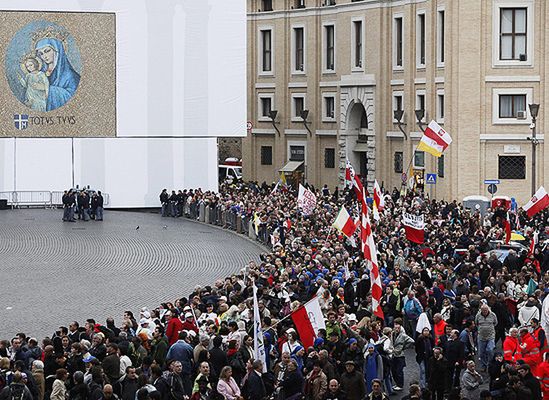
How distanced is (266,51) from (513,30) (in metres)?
20.8

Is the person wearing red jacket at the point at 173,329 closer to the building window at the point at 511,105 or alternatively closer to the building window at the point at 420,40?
the building window at the point at 511,105

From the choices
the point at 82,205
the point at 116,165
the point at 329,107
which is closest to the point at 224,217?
the point at 82,205

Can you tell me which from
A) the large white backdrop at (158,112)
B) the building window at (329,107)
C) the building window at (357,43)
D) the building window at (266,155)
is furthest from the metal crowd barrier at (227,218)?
the building window at (266,155)

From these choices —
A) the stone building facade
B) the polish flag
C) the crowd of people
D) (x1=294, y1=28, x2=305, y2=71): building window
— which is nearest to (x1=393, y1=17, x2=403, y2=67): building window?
the stone building facade

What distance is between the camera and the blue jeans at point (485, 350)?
22.5 m

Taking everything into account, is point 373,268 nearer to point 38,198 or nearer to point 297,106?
point 38,198

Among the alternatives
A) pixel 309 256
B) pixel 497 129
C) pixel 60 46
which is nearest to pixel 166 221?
pixel 60 46

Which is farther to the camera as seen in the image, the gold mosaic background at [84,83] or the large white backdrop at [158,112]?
the large white backdrop at [158,112]

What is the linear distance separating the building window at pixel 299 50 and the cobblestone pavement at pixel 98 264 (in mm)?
18397

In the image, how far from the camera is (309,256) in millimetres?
30250

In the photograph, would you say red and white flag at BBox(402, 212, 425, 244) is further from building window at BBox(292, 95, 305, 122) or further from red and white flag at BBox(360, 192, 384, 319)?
building window at BBox(292, 95, 305, 122)

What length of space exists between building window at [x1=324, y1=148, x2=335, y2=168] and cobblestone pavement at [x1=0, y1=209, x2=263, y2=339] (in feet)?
49.7

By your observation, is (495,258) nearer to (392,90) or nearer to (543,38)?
(543,38)

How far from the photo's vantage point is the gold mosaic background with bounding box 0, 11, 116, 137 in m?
54.0
